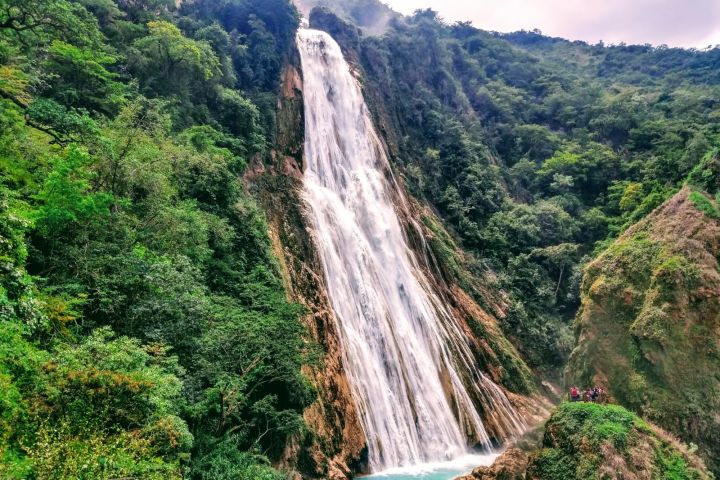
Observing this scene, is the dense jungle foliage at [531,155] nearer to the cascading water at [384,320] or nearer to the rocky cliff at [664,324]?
the rocky cliff at [664,324]

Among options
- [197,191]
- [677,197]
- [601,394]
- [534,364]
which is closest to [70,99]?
[197,191]

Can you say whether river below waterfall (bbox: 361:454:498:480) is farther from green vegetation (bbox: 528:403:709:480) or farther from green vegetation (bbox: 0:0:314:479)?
green vegetation (bbox: 0:0:314:479)

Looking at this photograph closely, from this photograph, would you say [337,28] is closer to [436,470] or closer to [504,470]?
[436,470]

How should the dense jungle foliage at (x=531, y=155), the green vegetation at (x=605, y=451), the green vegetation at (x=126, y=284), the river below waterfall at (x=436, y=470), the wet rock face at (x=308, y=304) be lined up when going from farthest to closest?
the dense jungle foliage at (x=531, y=155)
the river below waterfall at (x=436, y=470)
the wet rock face at (x=308, y=304)
the green vegetation at (x=605, y=451)
the green vegetation at (x=126, y=284)

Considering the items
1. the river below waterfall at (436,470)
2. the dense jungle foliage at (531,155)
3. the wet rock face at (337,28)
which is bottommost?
the river below waterfall at (436,470)

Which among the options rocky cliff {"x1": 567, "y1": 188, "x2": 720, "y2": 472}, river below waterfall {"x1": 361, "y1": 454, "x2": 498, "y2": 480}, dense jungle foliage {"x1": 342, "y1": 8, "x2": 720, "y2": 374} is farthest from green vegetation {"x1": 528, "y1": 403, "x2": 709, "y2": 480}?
dense jungle foliage {"x1": 342, "y1": 8, "x2": 720, "y2": 374}

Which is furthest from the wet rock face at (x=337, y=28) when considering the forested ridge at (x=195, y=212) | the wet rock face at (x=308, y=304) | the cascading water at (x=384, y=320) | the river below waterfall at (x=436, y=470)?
the river below waterfall at (x=436, y=470)
